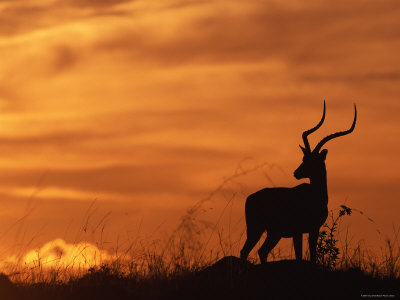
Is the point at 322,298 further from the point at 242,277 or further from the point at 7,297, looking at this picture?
the point at 7,297

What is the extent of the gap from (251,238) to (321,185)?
5.67 feet

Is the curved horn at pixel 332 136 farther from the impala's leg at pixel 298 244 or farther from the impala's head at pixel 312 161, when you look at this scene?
the impala's leg at pixel 298 244

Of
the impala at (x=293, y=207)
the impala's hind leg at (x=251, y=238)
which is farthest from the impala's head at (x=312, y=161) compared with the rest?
the impala's hind leg at (x=251, y=238)

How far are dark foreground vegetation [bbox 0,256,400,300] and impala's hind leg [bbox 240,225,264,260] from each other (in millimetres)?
3646

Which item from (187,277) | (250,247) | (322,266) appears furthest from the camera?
(250,247)

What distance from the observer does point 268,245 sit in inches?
620

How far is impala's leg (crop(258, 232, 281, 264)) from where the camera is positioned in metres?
15.6

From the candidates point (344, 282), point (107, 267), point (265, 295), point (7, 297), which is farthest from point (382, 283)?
point (7, 297)

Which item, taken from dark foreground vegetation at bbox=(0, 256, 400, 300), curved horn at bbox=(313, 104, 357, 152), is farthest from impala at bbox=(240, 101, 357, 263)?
dark foreground vegetation at bbox=(0, 256, 400, 300)

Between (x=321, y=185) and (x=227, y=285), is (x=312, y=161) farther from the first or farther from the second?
(x=227, y=285)

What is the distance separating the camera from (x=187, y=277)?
11609 mm

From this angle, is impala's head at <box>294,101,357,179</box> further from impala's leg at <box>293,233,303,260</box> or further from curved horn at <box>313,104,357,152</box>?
impala's leg at <box>293,233,303,260</box>

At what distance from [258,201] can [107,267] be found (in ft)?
16.2

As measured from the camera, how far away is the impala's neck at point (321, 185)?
1622 cm
